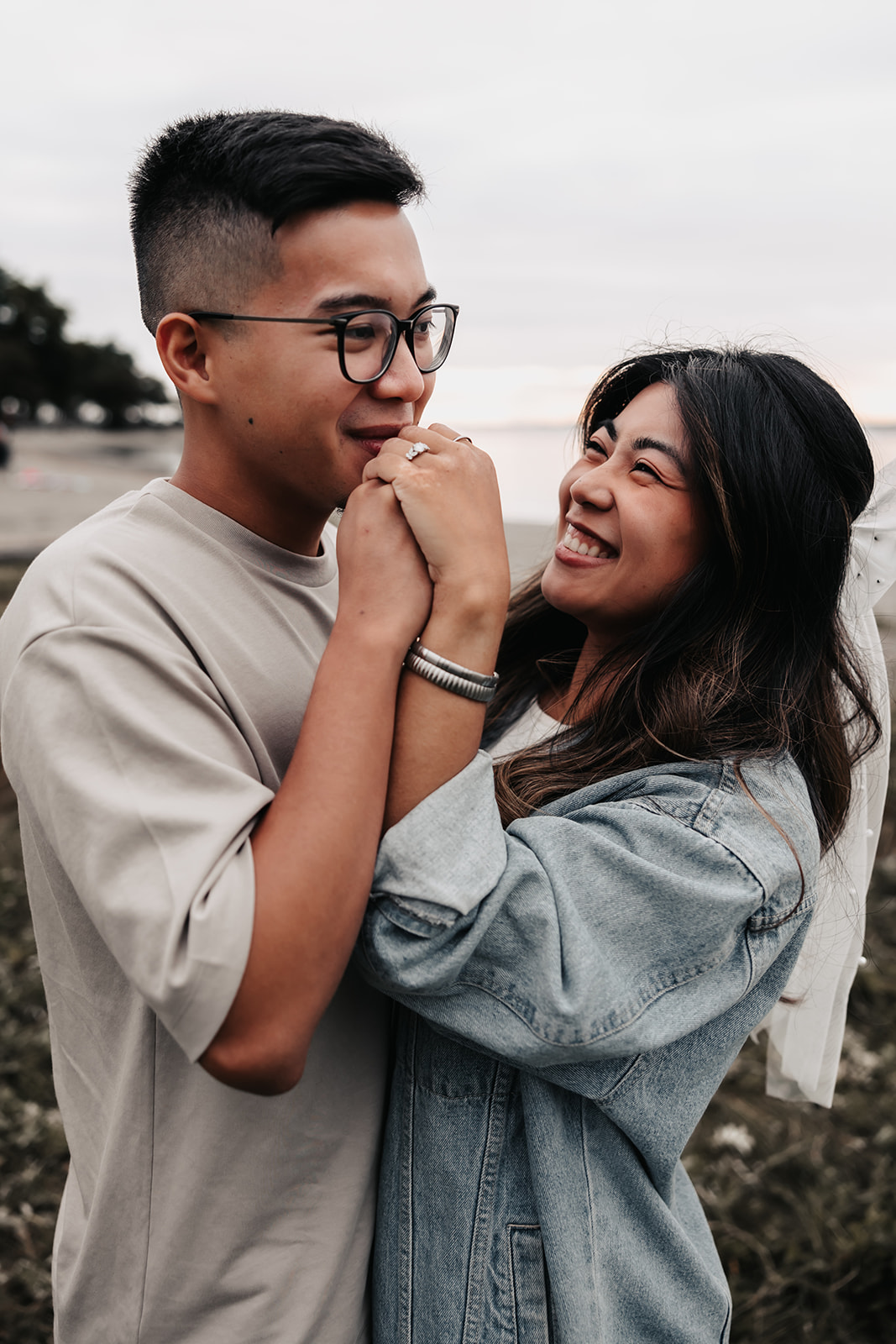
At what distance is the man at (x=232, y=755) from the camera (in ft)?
4.04

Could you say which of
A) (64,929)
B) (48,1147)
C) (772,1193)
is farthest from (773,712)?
(48,1147)

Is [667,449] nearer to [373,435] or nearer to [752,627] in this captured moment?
[752,627]

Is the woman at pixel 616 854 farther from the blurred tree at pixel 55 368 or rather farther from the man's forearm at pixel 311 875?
the blurred tree at pixel 55 368

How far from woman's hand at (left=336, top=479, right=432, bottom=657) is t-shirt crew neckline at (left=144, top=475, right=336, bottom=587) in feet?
0.69

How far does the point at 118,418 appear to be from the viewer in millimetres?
41844

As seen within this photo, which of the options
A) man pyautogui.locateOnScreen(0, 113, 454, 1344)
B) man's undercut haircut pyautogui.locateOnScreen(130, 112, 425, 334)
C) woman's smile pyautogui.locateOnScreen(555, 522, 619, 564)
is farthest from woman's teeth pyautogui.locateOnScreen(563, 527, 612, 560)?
man's undercut haircut pyautogui.locateOnScreen(130, 112, 425, 334)

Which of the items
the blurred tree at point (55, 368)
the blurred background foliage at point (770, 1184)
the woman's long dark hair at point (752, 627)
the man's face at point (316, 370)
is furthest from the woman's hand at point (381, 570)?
the blurred tree at point (55, 368)

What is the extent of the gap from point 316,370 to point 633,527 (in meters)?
0.74

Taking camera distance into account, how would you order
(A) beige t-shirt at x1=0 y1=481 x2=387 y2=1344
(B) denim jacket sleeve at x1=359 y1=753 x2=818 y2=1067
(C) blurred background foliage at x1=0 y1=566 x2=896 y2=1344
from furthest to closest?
(C) blurred background foliage at x1=0 y1=566 x2=896 y2=1344, (B) denim jacket sleeve at x1=359 y1=753 x2=818 y2=1067, (A) beige t-shirt at x1=0 y1=481 x2=387 y2=1344

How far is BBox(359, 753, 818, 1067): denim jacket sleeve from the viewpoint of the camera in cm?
140

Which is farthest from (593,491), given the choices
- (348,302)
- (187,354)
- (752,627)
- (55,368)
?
(55,368)

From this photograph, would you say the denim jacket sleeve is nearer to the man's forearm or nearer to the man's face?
the man's forearm

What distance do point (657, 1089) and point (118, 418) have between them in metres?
44.1

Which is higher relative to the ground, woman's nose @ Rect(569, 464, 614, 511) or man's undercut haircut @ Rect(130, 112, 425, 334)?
man's undercut haircut @ Rect(130, 112, 425, 334)
